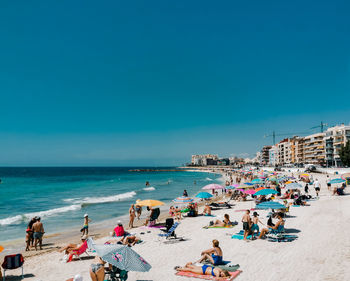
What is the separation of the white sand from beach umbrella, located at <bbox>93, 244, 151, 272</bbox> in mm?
1353

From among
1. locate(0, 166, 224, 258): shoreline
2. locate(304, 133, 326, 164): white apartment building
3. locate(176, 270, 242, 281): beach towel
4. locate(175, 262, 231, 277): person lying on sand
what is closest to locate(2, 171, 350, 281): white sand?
locate(176, 270, 242, 281): beach towel

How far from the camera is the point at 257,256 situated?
8922mm

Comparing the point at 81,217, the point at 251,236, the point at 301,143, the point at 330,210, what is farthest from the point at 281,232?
the point at 301,143

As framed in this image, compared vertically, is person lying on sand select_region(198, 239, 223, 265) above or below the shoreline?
above

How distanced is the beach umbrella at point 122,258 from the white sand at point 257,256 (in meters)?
1.35

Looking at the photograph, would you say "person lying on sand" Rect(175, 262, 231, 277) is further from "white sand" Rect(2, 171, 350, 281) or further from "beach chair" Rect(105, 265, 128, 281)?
"beach chair" Rect(105, 265, 128, 281)

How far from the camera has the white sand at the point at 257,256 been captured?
7.56 metres

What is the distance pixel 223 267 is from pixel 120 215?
15.6 metres

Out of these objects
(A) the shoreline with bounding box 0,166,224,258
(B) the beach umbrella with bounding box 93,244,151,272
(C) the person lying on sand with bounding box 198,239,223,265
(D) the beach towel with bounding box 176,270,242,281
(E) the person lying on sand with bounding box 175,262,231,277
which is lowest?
(A) the shoreline with bounding box 0,166,224,258

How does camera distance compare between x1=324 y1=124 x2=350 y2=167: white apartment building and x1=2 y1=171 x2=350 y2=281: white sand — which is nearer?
x1=2 y1=171 x2=350 y2=281: white sand

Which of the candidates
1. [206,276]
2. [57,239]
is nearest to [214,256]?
[206,276]

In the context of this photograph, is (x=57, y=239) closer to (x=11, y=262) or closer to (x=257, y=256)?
(x=11, y=262)

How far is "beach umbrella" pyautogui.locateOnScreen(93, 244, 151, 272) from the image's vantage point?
626cm

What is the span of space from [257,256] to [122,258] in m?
4.83
